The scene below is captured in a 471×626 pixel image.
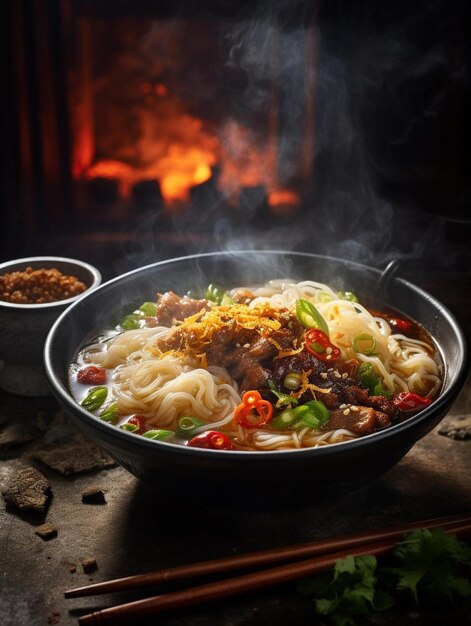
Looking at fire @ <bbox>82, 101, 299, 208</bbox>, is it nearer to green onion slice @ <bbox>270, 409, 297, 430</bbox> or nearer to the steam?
the steam

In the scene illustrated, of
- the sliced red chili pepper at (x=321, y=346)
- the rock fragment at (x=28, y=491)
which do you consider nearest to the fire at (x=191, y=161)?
the sliced red chili pepper at (x=321, y=346)

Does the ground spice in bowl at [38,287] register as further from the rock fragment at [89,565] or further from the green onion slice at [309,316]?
the rock fragment at [89,565]

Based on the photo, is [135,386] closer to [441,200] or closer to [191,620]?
[191,620]

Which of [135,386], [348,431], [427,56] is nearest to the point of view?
[348,431]

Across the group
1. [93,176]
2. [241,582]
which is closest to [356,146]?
[93,176]

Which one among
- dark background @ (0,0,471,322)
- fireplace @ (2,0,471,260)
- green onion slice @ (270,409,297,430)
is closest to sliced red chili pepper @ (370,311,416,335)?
green onion slice @ (270,409,297,430)
